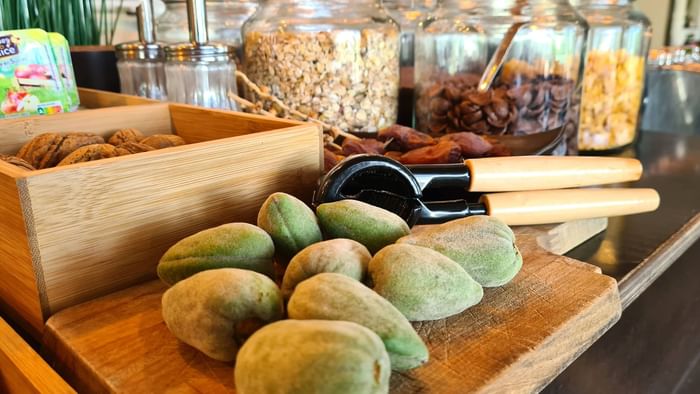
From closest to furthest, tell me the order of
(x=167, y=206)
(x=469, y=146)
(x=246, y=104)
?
(x=167, y=206)
(x=469, y=146)
(x=246, y=104)

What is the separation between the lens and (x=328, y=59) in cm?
96

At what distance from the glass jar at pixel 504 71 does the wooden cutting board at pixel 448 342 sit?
1.62 feet

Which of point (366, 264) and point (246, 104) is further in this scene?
point (246, 104)

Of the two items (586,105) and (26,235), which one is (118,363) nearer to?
(26,235)

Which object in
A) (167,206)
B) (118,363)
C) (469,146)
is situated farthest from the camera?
(469,146)

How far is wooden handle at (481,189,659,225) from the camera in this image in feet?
→ 2.01

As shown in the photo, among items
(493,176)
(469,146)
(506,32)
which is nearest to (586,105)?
(506,32)

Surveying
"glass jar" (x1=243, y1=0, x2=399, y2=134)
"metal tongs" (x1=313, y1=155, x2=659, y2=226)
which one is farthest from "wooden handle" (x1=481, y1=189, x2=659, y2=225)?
"glass jar" (x1=243, y1=0, x2=399, y2=134)

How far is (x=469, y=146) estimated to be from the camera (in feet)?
2.51

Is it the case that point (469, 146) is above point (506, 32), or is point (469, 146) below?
below

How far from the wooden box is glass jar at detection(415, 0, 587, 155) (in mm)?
466

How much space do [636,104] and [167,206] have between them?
41.5 inches

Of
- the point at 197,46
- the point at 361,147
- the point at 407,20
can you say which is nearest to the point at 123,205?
the point at 361,147

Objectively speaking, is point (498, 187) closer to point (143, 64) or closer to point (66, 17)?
point (143, 64)
